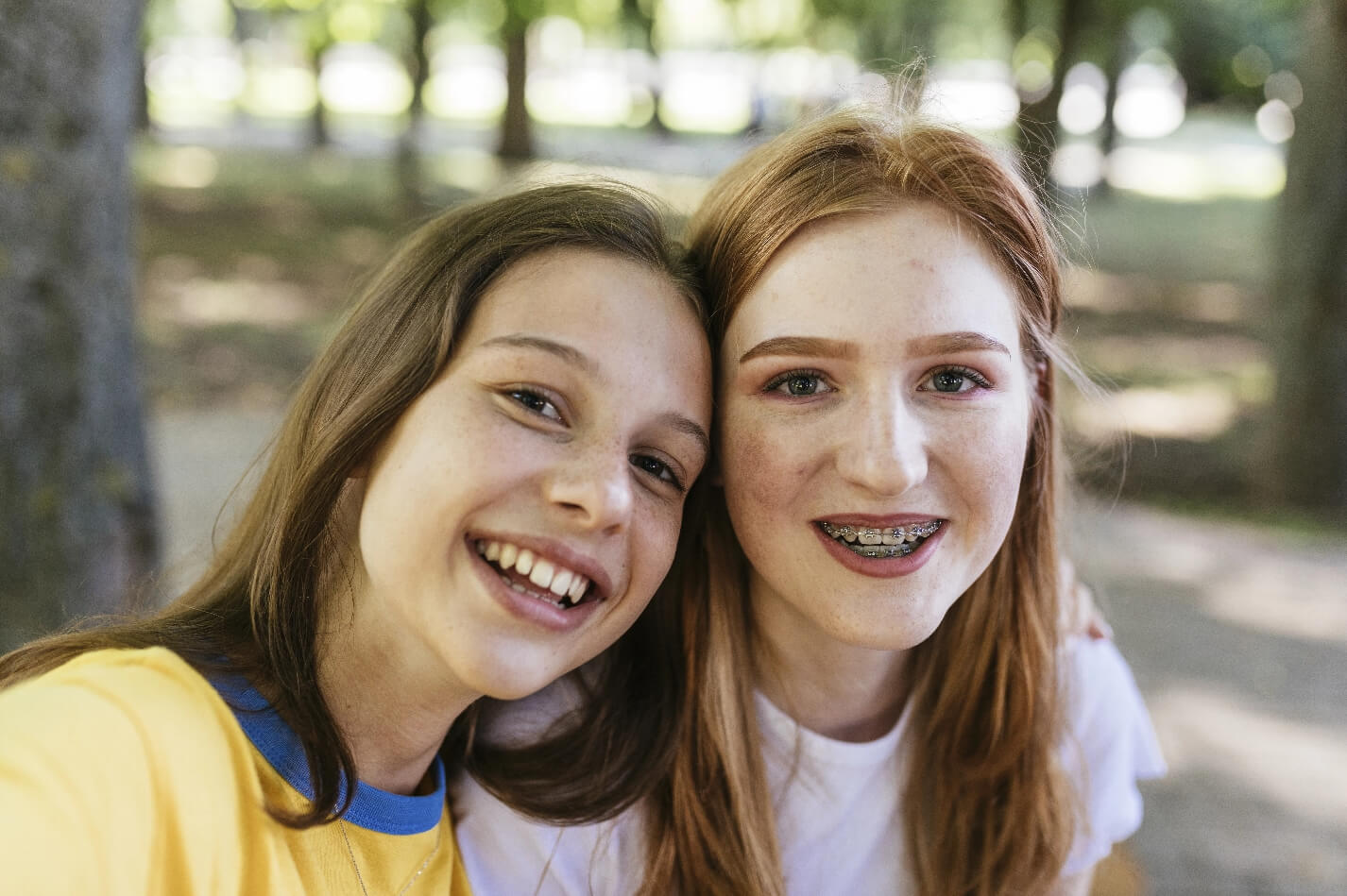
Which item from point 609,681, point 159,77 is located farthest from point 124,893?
point 159,77

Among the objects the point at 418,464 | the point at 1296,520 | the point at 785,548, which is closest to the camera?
the point at 418,464

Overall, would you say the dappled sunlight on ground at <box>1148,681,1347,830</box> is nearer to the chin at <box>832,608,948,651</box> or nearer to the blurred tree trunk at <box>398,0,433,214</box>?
the chin at <box>832,608,948,651</box>

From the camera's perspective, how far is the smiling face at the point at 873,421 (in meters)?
1.92

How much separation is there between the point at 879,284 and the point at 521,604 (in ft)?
2.46

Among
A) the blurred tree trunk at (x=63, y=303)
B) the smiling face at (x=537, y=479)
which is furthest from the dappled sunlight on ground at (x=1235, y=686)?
the blurred tree trunk at (x=63, y=303)

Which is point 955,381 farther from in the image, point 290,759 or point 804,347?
point 290,759

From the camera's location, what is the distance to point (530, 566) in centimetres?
179

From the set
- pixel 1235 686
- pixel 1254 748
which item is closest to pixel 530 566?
pixel 1254 748

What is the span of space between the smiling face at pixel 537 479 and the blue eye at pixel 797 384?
4.7 inches

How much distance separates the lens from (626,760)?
7.27ft

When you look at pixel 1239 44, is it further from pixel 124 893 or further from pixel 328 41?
pixel 124 893

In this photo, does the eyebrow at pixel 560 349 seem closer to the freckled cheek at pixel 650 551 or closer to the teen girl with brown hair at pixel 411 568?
the teen girl with brown hair at pixel 411 568

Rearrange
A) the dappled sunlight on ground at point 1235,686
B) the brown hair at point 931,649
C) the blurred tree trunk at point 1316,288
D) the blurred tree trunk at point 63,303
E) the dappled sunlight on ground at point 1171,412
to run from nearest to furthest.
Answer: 1. the brown hair at point 931,649
2. the blurred tree trunk at point 63,303
3. the dappled sunlight on ground at point 1235,686
4. the blurred tree trunk at point 1316,288
5. the dappled sunlight on ground at point 1171,412

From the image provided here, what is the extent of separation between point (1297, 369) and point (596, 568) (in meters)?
6.96
